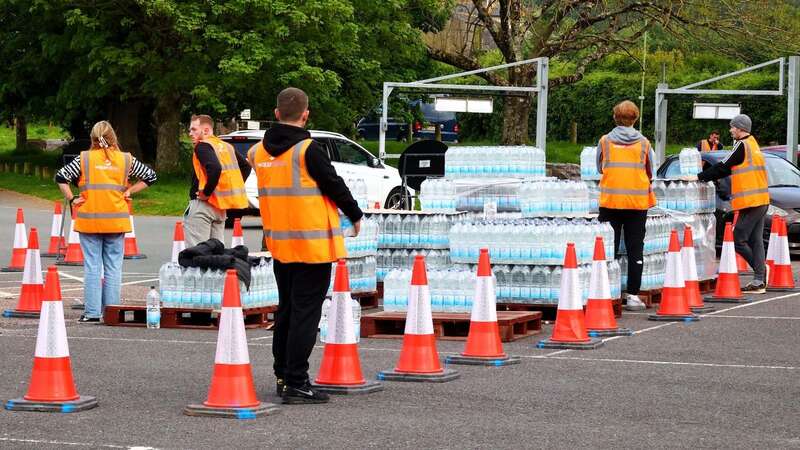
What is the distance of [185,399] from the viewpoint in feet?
33.9

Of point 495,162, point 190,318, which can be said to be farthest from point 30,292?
point 495,162

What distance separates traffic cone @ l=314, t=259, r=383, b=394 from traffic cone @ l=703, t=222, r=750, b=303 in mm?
8161

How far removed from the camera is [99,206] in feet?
48.8

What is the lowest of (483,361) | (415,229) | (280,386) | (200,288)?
(280,386)

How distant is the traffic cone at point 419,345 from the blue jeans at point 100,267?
4.65 meters

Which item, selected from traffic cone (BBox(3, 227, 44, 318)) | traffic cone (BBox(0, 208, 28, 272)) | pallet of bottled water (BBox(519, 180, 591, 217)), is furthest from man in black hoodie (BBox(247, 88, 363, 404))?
traffic cone (BBox(0, 208, 28, 272))

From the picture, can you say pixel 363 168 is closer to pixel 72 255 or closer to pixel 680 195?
pixel 72 255

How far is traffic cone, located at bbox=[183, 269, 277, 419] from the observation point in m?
9.42

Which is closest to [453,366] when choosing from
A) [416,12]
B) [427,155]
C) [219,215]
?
[219,215]

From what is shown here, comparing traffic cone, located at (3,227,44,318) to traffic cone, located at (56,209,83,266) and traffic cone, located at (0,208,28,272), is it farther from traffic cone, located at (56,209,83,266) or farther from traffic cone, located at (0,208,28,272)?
traffic cone, located at (56,209,83,266)

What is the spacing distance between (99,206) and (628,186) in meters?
5.43

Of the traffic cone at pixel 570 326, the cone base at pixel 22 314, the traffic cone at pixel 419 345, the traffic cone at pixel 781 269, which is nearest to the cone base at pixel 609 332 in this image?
the traffic cone at pixel 570 326

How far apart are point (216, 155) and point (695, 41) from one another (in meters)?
30.6

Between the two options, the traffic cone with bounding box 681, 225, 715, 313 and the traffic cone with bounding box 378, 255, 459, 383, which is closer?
the traffic cone with bounding box 378, 255, 459, 383
